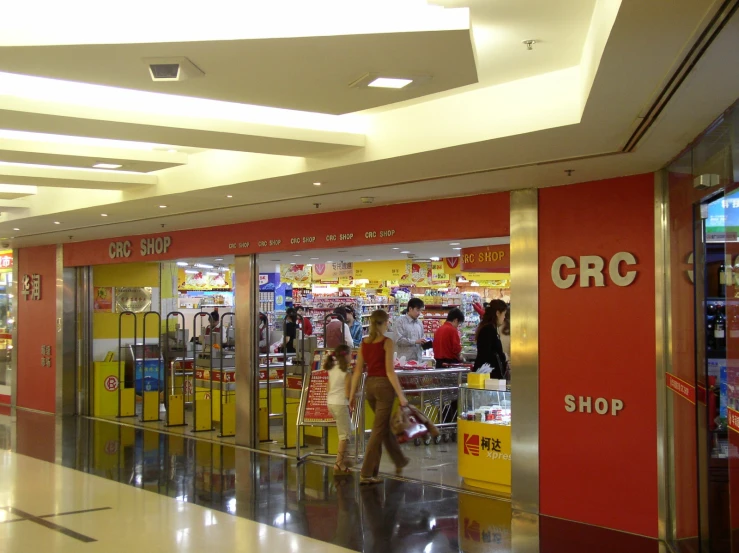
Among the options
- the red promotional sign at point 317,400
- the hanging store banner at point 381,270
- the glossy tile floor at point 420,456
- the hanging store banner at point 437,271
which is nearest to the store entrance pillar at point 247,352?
the glossy tile floor at point 420,456

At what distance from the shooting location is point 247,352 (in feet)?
31.8

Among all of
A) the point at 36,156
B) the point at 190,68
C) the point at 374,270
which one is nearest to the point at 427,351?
the point at 374,270

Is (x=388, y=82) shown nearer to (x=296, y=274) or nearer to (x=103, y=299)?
(x=103, y=299)

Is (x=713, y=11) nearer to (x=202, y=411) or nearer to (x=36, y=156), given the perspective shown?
(x=36, y=156)

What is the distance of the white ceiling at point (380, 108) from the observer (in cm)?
341

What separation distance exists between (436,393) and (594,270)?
3573 mm

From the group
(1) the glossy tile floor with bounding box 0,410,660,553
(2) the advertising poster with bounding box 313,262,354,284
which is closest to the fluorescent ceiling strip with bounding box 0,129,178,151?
(1) the glossy tile floor with bounding box 0,410,660,553

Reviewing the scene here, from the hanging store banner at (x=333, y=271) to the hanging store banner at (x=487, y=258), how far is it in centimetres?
919

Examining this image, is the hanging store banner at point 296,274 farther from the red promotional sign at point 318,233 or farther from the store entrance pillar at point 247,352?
the store entrance pillar at point 247,352

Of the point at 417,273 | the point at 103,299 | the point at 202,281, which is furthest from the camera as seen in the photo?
the point at 202,281

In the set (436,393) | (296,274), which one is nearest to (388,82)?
(436,393)

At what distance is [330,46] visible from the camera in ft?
11.6

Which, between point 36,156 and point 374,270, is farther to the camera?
point 374,270

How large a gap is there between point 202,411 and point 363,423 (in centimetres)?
297
